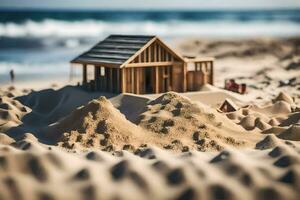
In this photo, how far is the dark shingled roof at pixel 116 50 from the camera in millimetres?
18359

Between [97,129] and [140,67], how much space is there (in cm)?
425

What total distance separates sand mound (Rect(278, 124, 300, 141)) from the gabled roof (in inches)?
195

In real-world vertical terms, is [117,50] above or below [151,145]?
above

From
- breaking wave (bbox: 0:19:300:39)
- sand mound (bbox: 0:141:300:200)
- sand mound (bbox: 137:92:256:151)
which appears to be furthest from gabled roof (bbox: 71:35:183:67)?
breaking wave (bbox: 0:19:300:39)

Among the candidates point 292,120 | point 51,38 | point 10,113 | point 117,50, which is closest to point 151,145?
point 292,120

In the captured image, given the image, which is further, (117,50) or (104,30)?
(104,30)

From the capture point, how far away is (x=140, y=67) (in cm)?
1853

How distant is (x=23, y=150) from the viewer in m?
11.6

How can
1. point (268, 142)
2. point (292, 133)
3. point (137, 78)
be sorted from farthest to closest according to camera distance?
point (137, 78)
point (292, 133)
point (268, 142)

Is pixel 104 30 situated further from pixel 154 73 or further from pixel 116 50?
pixel 154 73

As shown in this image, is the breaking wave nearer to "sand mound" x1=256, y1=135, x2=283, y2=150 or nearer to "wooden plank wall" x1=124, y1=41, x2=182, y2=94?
"wooden plank wall" x1=124, y1=41, x2=182, y2=94

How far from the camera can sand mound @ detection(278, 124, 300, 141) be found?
46.5ft

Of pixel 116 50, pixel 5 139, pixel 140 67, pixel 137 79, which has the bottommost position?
pixel 5 139

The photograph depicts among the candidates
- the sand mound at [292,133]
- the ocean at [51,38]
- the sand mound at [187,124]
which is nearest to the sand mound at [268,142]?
the sand mound at [187,124]
